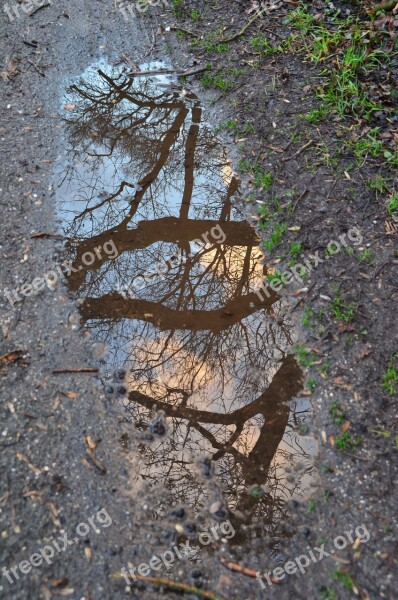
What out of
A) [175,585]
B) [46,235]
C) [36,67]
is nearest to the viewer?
[175,585]

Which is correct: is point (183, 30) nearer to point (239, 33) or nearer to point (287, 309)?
point (239, 33)

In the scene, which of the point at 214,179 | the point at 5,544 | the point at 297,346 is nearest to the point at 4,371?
the point at 5,544

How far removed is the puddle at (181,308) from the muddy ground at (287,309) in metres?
0.13

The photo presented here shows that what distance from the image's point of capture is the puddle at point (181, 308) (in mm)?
3230

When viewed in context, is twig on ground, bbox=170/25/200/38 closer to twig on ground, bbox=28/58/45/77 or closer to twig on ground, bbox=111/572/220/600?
twig on ground, bbox=28/58/45/77

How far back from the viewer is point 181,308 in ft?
13.3

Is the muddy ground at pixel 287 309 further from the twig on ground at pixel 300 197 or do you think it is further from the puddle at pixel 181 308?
the puddle at pixel 181 308

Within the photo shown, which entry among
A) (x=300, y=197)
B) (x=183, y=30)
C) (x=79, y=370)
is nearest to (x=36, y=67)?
(x=183, y=30)

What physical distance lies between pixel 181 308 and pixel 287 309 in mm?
831

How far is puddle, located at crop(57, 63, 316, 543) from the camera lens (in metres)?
3.23

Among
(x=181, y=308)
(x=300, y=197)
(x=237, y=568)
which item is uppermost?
(x=300, y=197)

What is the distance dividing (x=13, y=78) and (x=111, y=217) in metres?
2.49

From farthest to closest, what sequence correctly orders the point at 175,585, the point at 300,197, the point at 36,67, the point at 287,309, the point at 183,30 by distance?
the point at 183,30 < the point at 36,67 < the point at 300,197 < the point at 287,309 < the point at 175,585

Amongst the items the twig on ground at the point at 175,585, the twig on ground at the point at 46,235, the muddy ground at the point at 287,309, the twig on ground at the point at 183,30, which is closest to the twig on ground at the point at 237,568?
the muddy ground at the point at 287,309
